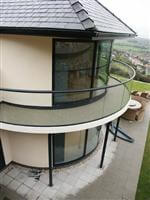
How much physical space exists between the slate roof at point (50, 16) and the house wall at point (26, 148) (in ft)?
13.4

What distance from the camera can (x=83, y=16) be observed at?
4789 millimetres

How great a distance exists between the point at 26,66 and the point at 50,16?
5.61 ft

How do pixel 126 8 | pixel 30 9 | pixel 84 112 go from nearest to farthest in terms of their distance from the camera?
pixel 30 9
pixel 84 112
pixel 126 8

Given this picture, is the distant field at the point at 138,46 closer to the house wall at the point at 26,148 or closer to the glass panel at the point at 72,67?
the glass panel at the point at 72,67

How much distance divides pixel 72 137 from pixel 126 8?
51.2 feet

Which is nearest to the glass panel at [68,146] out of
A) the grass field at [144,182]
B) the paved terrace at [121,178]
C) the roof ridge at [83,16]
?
the paved terrace at [121,178]

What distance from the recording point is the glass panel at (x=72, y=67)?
18.1ft

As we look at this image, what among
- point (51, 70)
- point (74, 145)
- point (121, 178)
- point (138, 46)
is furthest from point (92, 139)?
point (138, 46)

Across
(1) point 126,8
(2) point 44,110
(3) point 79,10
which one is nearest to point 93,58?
(3) point 79,10

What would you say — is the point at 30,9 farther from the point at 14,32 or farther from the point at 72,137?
the point at 72,137

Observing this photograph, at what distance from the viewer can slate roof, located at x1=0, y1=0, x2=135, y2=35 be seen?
455 centimetres

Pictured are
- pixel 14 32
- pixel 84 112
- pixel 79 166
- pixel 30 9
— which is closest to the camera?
pixel 14 32

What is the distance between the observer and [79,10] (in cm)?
512

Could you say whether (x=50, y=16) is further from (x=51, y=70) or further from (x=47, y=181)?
(x=47, y=181)
